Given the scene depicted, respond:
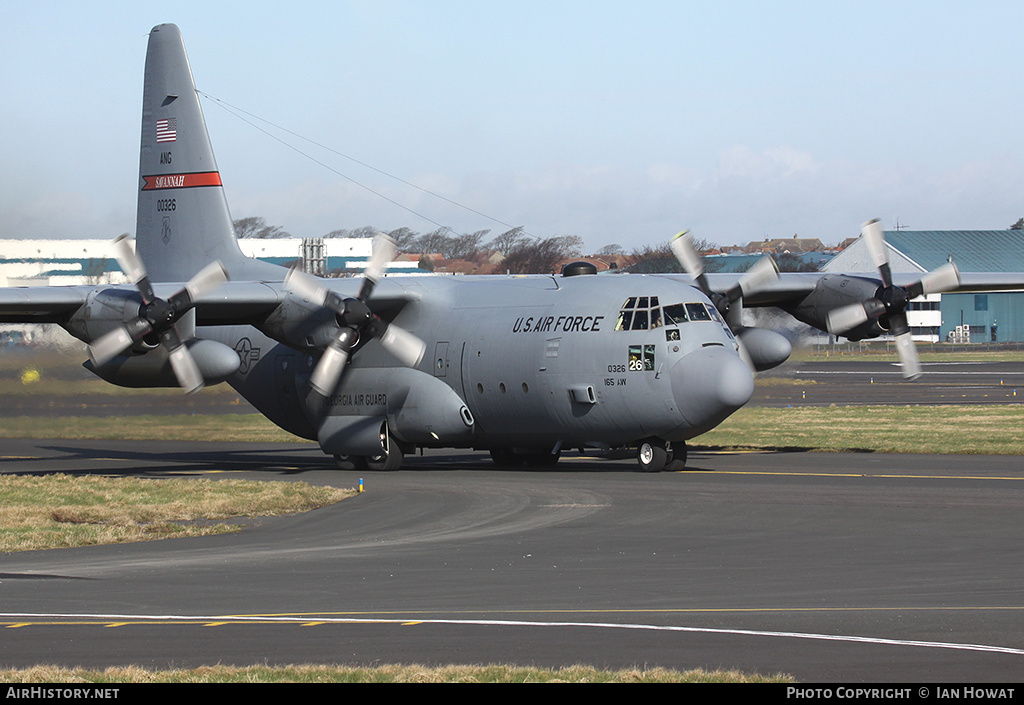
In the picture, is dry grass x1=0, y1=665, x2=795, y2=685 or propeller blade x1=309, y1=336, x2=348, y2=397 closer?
dry grass x1=0, y1=665, x2=795, y2=685

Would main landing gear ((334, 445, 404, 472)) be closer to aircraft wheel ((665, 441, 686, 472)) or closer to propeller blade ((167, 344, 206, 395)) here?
propeller blade ((167, 344, 206, 395))

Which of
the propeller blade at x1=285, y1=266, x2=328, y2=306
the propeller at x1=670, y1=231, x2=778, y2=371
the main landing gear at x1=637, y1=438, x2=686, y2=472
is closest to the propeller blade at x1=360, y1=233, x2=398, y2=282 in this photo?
the propeller blade at x1=285, y1=266, x2=328, y2=306

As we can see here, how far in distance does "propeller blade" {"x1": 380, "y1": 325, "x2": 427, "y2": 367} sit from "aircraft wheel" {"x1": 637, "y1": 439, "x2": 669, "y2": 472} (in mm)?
5505

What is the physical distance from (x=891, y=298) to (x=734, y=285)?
3631mm

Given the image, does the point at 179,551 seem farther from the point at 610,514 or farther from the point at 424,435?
the point at 424,435

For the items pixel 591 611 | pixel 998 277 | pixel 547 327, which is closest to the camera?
pixel 591 611

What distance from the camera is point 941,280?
29.6 meters

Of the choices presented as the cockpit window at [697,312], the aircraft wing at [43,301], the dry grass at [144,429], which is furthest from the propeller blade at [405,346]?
the dry grass at [144,429]

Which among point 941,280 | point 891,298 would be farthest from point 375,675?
point 941,280

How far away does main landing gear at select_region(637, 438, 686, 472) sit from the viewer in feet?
85.1

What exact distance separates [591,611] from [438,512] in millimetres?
9097

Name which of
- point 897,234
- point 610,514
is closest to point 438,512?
point 610,514

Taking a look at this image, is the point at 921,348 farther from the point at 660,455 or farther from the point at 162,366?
the point at 162,366

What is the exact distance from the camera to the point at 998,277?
3303cm
